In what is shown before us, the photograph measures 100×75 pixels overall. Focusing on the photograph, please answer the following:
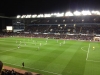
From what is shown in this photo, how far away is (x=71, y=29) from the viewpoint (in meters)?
85.1

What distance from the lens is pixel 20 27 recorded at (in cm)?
10688

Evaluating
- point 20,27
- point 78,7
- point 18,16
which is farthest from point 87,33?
point 20,27

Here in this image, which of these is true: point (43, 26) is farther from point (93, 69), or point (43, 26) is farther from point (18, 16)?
point (93, 69)

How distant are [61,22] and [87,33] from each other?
85.0 feet

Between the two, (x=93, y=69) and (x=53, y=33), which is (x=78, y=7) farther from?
(x=93, y=69)

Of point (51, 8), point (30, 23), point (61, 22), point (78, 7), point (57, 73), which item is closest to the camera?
point (57, 73)

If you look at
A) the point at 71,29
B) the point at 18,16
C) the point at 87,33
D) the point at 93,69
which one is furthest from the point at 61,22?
the point at 93,69

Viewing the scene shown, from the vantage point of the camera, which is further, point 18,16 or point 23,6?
point 18,16

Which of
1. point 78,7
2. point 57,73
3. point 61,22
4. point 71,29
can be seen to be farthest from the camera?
point 61,22

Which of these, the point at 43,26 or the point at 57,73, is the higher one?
the point at 43,26

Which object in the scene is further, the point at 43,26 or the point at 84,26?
the point at 43,26

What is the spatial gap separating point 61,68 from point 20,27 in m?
93.4

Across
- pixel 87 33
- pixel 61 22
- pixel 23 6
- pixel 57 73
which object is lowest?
pixel 57 73

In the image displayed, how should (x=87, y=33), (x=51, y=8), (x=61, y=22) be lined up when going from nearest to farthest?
(x=51, y=8) → (x=87, y=33) → (x=61, y=22)
